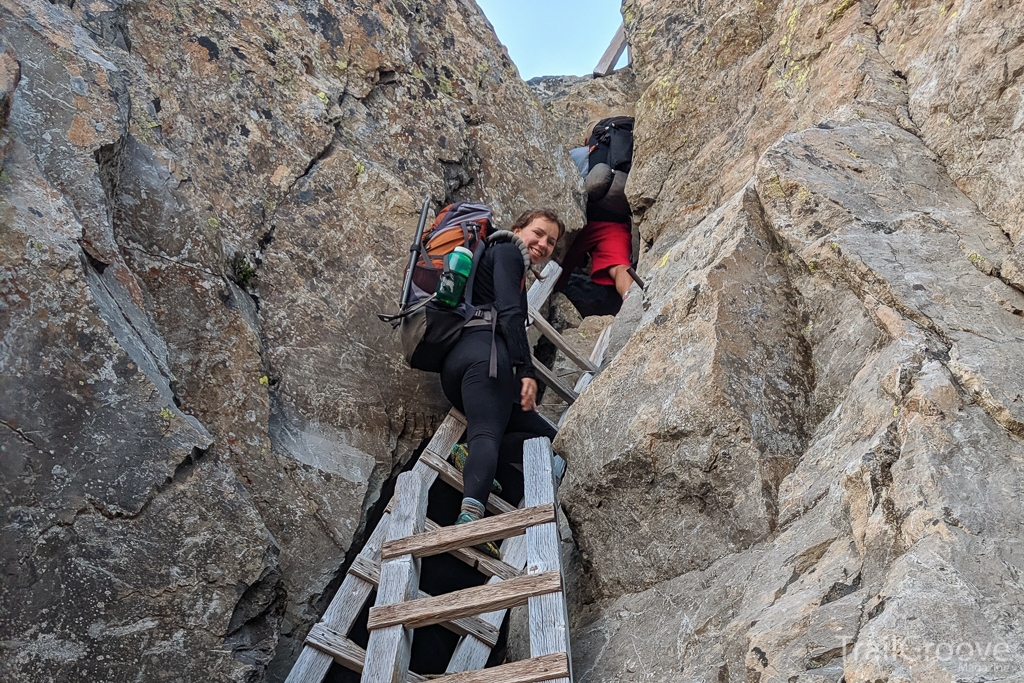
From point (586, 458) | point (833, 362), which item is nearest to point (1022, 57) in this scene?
point (833, 362)

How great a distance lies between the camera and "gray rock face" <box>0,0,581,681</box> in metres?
4.25

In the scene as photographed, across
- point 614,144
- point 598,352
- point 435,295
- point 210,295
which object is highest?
point 614,144

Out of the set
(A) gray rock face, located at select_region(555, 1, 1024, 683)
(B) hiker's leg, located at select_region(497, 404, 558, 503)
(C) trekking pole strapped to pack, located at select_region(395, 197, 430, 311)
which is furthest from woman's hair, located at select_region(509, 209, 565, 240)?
(B) hiker's leg, located at select_region(497, 404, 558, 503)

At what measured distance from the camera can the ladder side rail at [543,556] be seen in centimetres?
371

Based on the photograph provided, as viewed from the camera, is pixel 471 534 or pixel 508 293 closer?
pixel 471 534

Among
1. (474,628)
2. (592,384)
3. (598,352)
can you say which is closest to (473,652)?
(474,628)

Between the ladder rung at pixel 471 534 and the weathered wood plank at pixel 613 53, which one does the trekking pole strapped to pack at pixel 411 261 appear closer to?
the ladder rung at pixel 471 534

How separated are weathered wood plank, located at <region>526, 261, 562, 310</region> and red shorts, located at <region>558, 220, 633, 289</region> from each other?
50 cm

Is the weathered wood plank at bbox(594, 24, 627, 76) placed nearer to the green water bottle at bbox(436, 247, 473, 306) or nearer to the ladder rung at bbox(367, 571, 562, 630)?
the green water bottle at bbox(436, 247, 473, 306)

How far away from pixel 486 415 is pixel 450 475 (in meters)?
0.54

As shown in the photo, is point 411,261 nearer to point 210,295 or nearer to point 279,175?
point 210,295

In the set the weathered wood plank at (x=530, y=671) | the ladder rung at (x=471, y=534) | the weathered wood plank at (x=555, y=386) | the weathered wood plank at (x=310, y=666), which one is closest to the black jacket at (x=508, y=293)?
the weathered wood plank at (x=555, y=386)

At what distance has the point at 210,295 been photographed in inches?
220

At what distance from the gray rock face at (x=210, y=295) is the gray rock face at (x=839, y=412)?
5.98 feet
